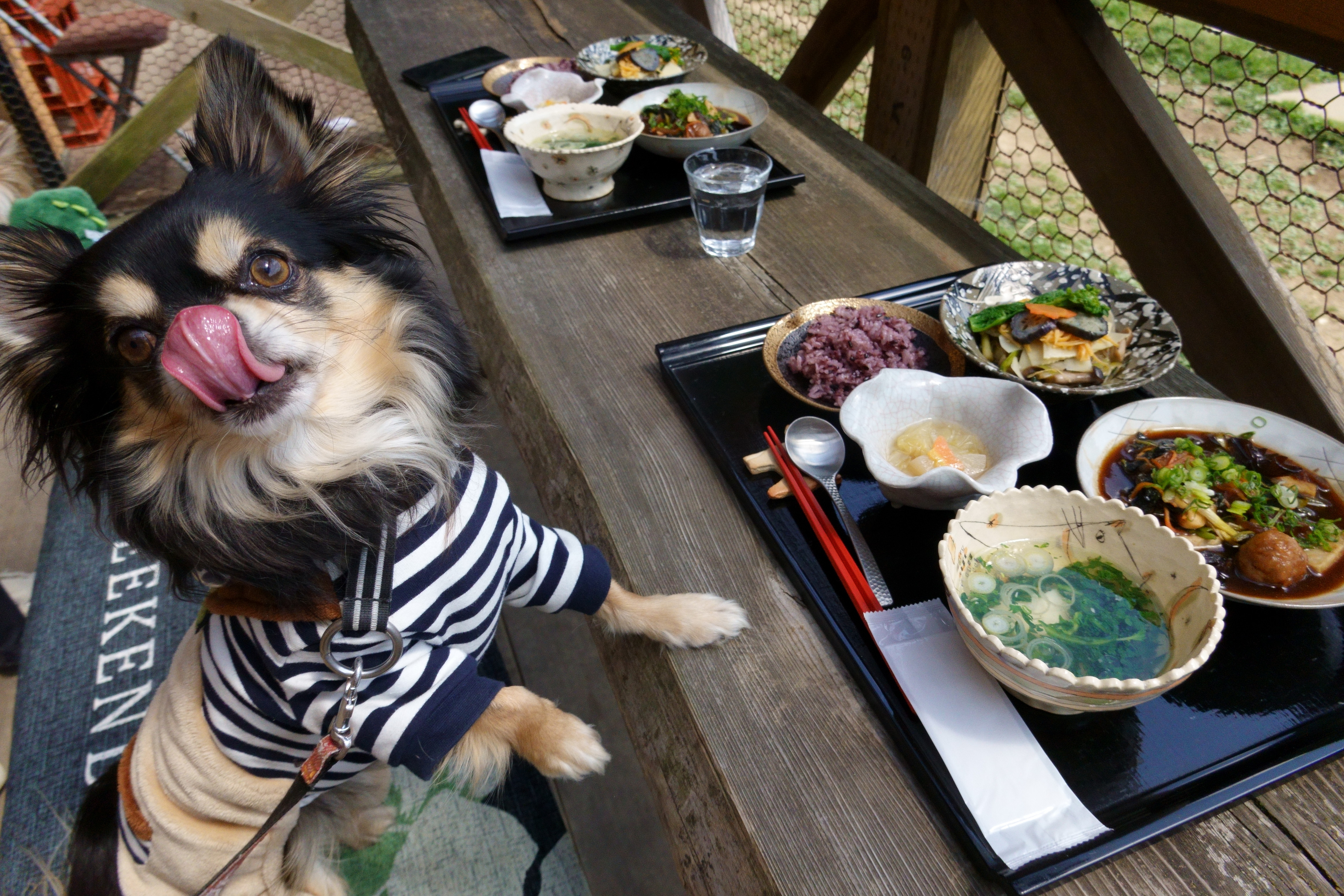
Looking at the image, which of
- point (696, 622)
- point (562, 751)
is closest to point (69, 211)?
point (562, 751)

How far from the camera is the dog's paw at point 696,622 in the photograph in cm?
102

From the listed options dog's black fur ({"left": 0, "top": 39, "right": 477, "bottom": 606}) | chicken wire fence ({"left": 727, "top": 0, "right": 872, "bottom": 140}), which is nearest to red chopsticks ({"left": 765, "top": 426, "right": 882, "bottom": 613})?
dog's black fur ({"left": 0, "top": 39, "right": 477, "bottom": 606})

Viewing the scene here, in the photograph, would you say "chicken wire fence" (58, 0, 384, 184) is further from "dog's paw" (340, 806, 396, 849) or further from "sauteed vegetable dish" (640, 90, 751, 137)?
"dog's paw" (340, 806, 396, 849)

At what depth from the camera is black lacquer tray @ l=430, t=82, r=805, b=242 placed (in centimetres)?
188

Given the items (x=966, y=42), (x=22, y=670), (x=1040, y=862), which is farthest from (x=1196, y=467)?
(x=22, y=670)

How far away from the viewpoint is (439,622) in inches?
42.3

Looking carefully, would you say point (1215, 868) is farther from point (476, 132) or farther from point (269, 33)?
point (269, 33)

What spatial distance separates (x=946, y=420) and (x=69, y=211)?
113 inches

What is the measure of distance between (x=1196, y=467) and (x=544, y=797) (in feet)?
4.76

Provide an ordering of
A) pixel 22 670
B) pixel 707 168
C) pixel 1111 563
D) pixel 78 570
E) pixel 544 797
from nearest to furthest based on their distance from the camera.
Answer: pixel 1111 563 → pixel 544 797 → pixel 707 168 → pixel 22 670 → pixel 78 570

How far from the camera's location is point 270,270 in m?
1.08

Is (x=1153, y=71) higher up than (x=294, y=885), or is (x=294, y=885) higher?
(x=1153, y=71)

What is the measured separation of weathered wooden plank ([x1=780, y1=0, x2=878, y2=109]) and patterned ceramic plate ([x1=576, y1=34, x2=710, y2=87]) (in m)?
0.45

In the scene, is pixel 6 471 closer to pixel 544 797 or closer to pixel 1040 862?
pixel 544 797
